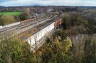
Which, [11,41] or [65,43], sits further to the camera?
[65,43]

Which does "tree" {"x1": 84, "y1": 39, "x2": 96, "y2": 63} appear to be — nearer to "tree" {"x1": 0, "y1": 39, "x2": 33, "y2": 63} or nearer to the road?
"tree" {"x1": 0, "y1": 39, "x2": 33, "y2": 63}

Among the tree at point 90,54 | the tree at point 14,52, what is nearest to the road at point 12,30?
the tree at point 14,52

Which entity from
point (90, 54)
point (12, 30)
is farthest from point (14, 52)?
point (12, 30)

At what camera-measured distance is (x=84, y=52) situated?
12781 millimetres

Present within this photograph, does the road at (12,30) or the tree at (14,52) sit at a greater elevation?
the tree at (14,52)

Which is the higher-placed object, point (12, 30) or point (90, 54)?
point (90, 54)

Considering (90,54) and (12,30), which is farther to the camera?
(12,30)

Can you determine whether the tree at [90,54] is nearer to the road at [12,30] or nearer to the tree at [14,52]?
the tree at [14,52]

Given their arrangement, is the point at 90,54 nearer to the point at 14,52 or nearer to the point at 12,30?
the point at 14,52

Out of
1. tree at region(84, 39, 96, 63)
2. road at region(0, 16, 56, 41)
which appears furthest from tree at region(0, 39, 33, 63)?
tree at region(84, 39, 96, 63)

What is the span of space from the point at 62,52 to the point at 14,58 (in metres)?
2.65

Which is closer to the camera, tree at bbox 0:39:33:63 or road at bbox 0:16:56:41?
tree at bbox 0:39:33:63

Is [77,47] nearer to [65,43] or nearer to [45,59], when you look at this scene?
[65,43]

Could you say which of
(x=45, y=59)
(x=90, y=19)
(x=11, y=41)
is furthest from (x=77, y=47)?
(x=90, y=19)
